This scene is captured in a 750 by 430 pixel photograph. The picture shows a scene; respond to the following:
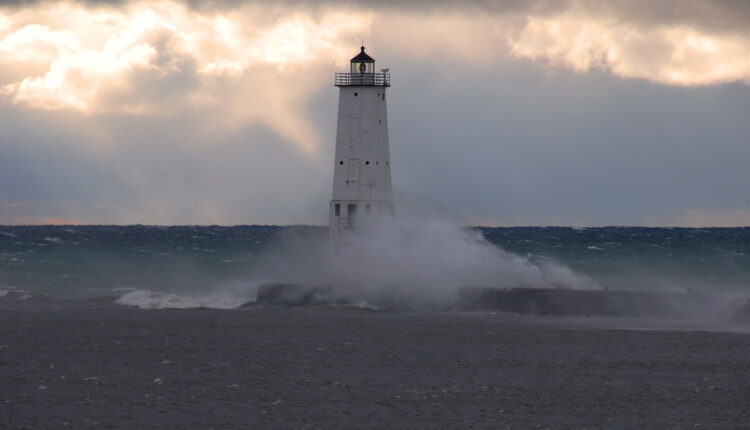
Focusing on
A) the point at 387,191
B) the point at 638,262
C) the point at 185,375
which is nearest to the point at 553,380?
the point at 185,375

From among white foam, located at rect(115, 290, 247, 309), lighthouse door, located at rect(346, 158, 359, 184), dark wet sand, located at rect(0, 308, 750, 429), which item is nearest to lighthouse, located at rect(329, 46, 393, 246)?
lighthouse door, located at rect(346, 158, 359, 184)

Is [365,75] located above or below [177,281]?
above

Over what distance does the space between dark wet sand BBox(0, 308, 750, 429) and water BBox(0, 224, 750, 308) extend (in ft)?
31.9

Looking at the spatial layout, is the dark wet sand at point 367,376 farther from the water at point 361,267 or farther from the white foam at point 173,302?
the water at point 361,267

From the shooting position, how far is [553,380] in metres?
15.0

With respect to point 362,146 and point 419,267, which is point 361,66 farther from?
point 419,267

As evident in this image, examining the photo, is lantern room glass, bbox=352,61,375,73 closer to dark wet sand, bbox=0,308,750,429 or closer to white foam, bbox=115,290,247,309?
white foam, bbox=115,290,247,309

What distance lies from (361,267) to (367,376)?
19.7 metres

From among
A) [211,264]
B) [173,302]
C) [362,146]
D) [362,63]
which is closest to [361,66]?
[362,63]

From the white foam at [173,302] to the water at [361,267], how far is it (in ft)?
0.11

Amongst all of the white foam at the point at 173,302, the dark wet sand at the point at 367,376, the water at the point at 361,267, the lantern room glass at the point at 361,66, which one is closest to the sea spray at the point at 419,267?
the water at the point at 361,267

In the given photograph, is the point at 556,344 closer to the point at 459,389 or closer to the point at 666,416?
the point at 459,389

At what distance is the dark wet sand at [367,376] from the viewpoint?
1254cm

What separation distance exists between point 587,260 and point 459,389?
4564 centimetres
